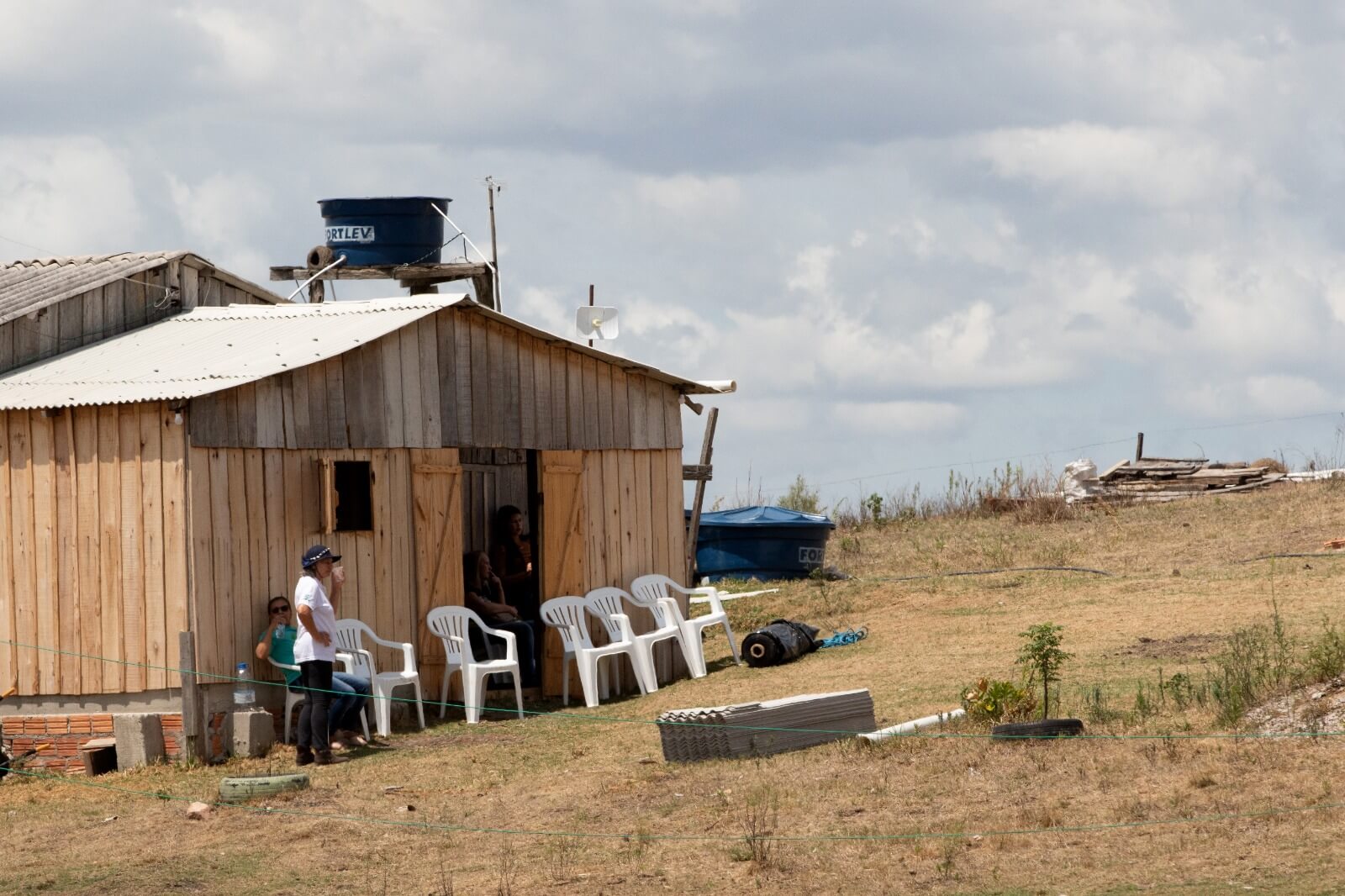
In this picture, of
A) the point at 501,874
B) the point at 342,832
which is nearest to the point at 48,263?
the point at 342,832

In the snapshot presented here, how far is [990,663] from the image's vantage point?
13.8 metres

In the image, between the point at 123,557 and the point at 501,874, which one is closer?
the point at 501,874

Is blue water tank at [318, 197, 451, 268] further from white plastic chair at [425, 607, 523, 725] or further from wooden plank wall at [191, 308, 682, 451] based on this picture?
white plastic chair at [425, 607, 523, 725]

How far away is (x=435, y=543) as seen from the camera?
14.3m

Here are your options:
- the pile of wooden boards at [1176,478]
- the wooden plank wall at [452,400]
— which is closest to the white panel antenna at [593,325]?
the wooden plank wall at [452,400]

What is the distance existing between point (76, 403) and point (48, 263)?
193 inches

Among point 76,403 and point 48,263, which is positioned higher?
point 48,263

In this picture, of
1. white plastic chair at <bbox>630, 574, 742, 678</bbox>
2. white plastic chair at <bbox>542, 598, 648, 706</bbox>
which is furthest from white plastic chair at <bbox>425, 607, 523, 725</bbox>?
white plastic chair at <bbox>630, 574, 742, 678</bbox>

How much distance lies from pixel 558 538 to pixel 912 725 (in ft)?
17.6

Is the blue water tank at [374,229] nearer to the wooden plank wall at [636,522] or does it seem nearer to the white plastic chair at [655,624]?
the wooden plank wall at [636,522]

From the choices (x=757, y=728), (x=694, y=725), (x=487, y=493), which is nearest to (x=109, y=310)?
(x=487, y=493)

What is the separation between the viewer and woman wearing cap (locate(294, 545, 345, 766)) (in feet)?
38.7

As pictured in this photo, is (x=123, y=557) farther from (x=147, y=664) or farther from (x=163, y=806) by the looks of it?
(x=163, y=806)

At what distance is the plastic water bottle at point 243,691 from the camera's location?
486 inches
